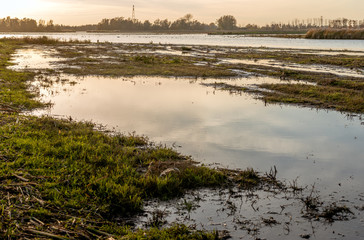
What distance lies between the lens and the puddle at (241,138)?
6105 mm

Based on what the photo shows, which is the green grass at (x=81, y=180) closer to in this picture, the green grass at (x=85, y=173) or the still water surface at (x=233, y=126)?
the green grass at (x=85, y=173)

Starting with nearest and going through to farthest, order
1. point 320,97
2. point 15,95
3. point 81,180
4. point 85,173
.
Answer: point 81,180, point 85,173, point 15,95, point 320,97

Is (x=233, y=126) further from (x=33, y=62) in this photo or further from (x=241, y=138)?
(x=33, y=62)

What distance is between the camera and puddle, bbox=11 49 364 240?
611 cm

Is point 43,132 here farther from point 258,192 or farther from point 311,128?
point 311,128

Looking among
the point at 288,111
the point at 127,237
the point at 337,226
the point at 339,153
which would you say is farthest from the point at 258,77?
the point at 127,237

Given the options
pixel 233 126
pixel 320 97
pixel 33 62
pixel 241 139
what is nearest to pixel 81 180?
pixel 241 139

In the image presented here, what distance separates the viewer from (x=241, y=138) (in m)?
11.1

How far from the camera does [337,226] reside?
587cm

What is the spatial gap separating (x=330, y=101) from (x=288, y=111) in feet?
11.2

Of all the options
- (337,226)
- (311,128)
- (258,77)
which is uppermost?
(258,77)

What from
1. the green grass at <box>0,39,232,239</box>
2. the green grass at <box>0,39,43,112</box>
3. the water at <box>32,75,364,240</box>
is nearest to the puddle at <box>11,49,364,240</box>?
the water at <box>32,75,364,240</box>

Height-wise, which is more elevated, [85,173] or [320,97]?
[320,97]

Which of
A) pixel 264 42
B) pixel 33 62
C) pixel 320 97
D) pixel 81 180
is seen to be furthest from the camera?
pixel 264 42
